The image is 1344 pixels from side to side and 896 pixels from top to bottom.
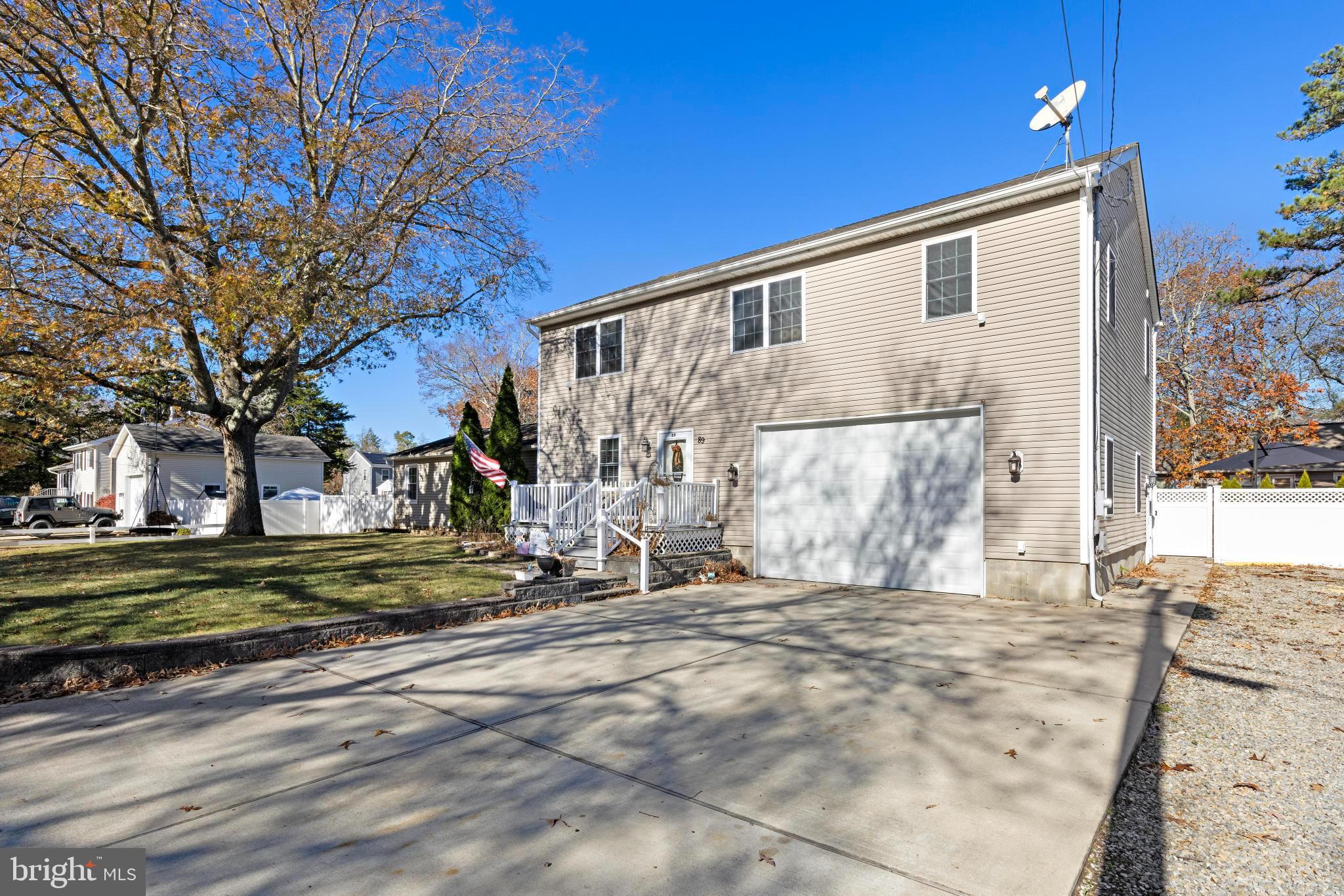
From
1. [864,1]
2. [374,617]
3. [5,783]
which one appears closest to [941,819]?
[5,783]

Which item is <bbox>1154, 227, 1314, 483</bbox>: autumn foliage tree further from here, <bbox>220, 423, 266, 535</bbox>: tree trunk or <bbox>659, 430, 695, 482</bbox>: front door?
<bbox>220, 423, 266, 535</bbox>: tree trunk

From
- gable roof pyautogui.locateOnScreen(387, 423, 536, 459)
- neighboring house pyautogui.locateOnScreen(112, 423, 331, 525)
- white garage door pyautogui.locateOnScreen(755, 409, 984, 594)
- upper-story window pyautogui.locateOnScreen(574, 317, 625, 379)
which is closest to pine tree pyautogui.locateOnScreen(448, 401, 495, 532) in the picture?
gable roof pyautogui.locateOnScreen(387, 423, 536, 459)

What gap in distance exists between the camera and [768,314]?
11.9 metres

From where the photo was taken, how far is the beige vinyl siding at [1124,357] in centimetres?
949

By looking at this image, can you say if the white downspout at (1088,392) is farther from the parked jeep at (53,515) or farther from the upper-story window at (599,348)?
the parked jeep at (53,515)

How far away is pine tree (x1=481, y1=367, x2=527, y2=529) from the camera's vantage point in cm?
1670

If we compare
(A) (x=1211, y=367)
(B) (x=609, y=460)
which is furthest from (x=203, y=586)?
(A) (x=1211, y=367)

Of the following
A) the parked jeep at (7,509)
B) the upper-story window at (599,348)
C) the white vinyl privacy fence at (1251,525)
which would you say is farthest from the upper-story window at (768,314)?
the parked jeep at (7,509)

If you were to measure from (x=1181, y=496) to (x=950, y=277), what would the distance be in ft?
28.3

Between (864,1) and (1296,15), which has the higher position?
(864,1)

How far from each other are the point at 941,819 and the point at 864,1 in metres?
13.6

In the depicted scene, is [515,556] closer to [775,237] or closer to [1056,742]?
[775,237]

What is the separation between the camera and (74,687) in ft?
17.0

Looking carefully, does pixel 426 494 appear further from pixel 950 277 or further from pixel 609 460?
pixel 950 277
